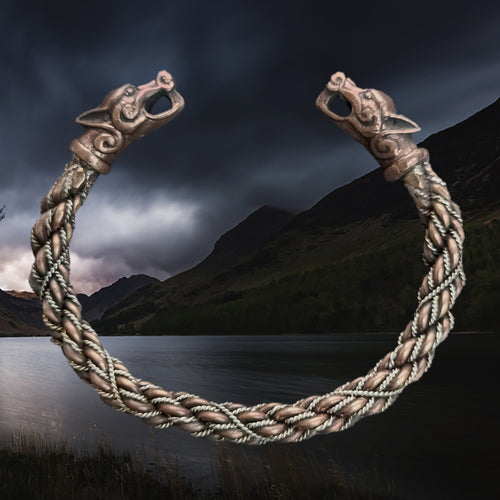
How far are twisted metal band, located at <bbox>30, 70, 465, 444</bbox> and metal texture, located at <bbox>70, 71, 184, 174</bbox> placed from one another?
0.07m

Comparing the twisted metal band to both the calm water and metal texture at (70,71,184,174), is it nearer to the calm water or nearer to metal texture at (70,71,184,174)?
metal texture at (70,71,184,174)

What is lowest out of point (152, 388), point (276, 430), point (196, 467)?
point (196, 467)

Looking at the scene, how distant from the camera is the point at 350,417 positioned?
1626 mm

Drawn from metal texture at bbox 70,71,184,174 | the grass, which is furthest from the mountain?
metal texture at bbox 70,71,184,174

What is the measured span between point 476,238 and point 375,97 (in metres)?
107

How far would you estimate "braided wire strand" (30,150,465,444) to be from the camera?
1.58 meters

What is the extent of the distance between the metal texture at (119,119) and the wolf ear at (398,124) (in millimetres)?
854

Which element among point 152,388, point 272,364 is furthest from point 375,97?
point 272,364

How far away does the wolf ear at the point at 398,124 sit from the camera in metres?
1.79

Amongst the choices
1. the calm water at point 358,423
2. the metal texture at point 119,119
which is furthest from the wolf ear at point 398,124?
the calm water at point 358,423

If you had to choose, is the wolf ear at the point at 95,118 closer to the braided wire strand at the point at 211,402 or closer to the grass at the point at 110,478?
the braided wire strand at the point at 211,402

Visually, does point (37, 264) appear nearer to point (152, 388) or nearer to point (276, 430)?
point (152, 388)

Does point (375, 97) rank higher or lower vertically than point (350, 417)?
higher

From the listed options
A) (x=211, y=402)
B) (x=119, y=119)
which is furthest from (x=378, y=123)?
(x=211, y=402)
